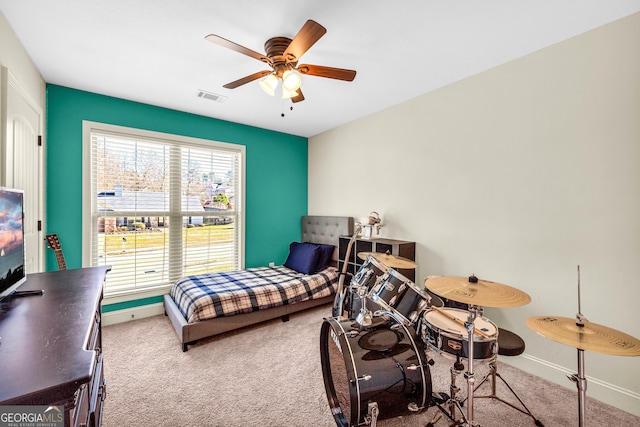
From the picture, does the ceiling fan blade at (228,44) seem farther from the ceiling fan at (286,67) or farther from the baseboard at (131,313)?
the baseboard at (131,313)

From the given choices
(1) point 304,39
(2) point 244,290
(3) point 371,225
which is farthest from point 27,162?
(3) point 371,225

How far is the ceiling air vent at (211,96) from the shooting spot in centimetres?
289

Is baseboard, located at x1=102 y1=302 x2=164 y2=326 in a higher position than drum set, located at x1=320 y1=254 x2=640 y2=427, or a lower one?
lower

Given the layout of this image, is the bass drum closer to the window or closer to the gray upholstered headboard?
the gray upholstered headboard

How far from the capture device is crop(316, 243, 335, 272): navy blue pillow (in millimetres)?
3771

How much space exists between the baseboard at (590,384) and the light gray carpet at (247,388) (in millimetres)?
44

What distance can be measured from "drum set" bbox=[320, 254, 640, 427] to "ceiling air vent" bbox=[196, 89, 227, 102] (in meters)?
2.62

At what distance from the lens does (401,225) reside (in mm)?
3158

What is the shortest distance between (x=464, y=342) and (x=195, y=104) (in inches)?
137

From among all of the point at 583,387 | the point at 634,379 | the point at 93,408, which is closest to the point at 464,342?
the point at 583,387

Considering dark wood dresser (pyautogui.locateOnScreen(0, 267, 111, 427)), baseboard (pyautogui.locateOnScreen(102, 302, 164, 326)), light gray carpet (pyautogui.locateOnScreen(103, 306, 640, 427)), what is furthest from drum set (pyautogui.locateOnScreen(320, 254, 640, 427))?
baseboard (pyautogui.locateOnScreen(102, 302, 164, 326))

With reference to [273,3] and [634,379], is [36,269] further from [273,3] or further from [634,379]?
[634,379]

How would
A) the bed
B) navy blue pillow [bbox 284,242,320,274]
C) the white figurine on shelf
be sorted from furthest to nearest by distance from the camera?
1. navy blue pillow [bbox 284,242,320,274]
2. the white figurine on shelf
3. the bed

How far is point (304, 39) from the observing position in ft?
5.24
